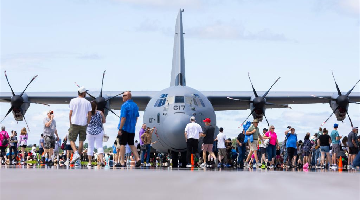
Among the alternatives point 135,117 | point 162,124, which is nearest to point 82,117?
point 135,117

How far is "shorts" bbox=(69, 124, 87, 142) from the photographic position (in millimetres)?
15859

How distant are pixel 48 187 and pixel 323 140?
1702cm

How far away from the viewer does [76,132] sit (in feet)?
52.2

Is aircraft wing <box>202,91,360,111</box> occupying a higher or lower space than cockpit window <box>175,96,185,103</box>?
higher

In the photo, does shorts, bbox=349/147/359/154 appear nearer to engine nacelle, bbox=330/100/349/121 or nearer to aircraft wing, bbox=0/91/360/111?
engine nacelle, bbox=330/100/349/121

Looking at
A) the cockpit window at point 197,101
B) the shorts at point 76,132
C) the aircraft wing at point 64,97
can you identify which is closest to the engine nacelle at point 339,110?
the aircraft wing at point 64,97

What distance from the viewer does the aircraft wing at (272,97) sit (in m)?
30.1

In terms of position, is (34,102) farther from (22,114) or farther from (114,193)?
(114,193)

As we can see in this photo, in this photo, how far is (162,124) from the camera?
2098cm

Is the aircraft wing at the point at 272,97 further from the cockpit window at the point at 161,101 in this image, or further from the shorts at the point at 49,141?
the shorts at the point at 49,141

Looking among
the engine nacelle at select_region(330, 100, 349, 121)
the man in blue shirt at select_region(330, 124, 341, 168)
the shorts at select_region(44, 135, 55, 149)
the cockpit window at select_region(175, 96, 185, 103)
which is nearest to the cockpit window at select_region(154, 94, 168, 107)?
the cockpit window at select_region(175, 96, 185, 103)

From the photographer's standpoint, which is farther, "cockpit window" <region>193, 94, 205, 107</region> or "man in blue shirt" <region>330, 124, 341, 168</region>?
"man in blue shirt" <region>330, 124, 341, 168</region>

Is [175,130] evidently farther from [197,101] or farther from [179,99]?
[197,101]

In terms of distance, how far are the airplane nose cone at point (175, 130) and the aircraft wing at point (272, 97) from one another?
30.3ft
